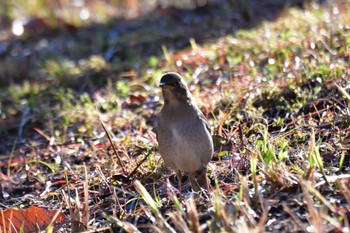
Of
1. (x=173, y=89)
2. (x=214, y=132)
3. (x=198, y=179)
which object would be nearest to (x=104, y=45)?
(x=214, y=132)

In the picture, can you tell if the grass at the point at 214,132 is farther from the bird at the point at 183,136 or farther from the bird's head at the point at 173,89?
the bird's head at the point at 173,89

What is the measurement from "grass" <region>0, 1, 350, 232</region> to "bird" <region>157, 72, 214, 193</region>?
15cm

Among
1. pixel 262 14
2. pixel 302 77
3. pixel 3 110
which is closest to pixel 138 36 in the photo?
pixel 262 14

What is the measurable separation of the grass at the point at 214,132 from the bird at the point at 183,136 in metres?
0.15

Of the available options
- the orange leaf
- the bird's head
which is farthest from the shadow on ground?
the bird's head

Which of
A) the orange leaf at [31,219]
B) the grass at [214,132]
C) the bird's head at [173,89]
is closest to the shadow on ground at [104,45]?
the grass at [214,132]

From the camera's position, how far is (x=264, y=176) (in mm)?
3742

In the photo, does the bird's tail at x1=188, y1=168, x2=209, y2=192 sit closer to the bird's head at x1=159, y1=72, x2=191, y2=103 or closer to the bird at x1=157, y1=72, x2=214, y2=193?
the bird at x1=157, y1=72, x2=214, y2=193

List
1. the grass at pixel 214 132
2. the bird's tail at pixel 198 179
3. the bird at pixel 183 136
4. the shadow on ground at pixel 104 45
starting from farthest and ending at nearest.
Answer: the shadow on ground at pixel 104 45 < the bird's tail at pixel 198 179 < the bird at pixel 183 136 < the grass at pixel 214 132

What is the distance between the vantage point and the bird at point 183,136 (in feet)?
13.5

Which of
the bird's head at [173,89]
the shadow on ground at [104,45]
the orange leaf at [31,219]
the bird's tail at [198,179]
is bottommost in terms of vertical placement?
the bird's tail at [198,179]

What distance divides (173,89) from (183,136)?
34 centimetres

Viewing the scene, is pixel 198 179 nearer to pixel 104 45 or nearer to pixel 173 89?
pixel 173 89

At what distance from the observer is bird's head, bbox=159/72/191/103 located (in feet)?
13.9
